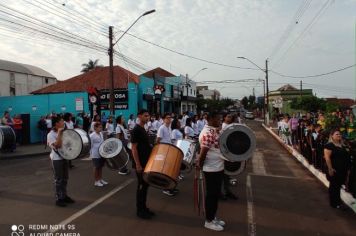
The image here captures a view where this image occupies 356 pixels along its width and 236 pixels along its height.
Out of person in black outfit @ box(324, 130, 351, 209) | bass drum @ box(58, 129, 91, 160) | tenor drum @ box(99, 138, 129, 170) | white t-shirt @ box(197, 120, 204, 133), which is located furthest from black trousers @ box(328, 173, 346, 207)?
white t-shirt @ box(197, 120, 204, 133)

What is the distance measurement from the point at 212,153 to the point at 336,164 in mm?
2755

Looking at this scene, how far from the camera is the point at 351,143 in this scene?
806 centimetres

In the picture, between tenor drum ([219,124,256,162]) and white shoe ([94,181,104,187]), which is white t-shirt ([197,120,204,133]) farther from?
tenor drum ([219,124,256,162])

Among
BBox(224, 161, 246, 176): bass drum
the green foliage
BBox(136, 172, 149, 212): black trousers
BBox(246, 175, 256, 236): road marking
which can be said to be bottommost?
BBox(246, 175, 256, 236): road marking

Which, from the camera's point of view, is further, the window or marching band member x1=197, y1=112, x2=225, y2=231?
the window

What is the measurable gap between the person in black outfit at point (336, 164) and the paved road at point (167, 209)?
11.9 inches

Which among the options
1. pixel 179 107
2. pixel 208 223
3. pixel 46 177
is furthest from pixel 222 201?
pixel 179 107

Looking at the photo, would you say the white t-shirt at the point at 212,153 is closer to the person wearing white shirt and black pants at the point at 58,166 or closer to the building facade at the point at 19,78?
the person wearing white shirt and black pants at the point at 58,166

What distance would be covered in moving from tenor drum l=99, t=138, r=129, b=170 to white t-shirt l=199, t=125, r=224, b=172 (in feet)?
11.8

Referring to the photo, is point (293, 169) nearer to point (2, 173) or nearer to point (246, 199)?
point (246, 199)

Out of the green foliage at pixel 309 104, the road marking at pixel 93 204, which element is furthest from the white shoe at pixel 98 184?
the green foliage at pixel 309 104

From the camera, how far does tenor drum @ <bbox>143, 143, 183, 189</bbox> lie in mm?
5906

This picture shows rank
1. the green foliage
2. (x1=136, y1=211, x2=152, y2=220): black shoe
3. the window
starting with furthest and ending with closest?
1. the window
2. the green foliage
3. (x1=136, y1=211, x2=152, y2=220): black shoe

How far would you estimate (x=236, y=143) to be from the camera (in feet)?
20.0
